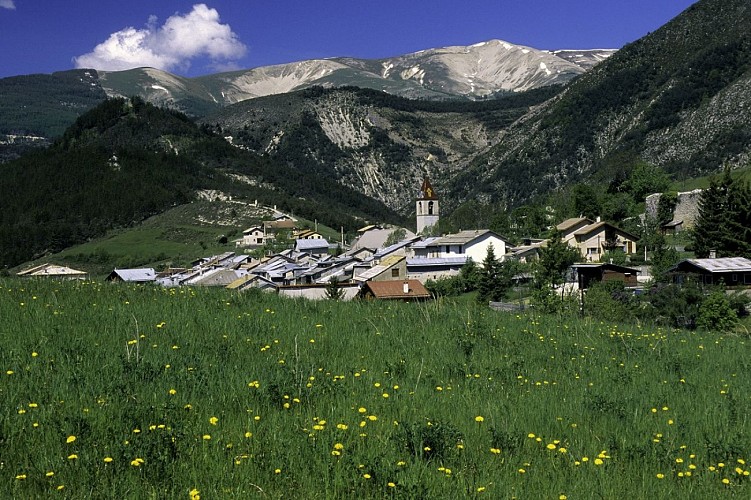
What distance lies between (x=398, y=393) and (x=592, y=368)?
3453mm

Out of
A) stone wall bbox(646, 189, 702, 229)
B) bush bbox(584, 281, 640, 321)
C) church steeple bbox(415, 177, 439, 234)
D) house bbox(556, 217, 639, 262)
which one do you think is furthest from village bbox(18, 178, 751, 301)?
church steeple bbox(415, 177, 439, 234)

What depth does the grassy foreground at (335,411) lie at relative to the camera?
4.93 meters

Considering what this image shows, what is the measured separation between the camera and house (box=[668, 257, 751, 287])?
4812 centimetres

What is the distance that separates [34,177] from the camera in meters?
194

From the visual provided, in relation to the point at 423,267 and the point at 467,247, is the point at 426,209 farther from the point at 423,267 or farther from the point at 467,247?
the point at 423,267

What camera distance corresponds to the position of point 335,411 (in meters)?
6.30

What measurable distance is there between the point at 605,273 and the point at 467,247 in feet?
87.0

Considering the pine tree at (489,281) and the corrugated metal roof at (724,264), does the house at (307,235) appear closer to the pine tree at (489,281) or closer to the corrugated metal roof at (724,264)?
the pine tree at (489,281)

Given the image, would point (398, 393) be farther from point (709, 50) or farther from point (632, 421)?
point (709, 50)

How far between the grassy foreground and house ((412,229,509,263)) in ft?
231

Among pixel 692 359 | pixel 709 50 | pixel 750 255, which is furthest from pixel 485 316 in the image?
pixel 709 50

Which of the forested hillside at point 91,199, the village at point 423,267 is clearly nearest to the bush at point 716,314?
the village at point 423,267

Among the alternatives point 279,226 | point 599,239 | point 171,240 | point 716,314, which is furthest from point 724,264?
point 171,240

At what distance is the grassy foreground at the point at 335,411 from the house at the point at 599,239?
216ft
